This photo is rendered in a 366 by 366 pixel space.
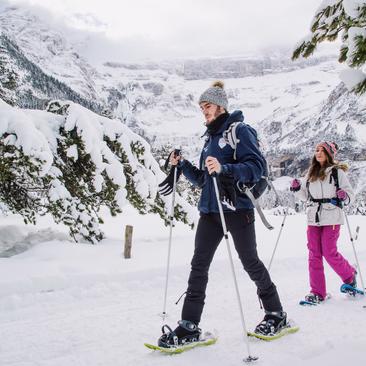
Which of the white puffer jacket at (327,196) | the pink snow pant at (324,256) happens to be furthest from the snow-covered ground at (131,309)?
the white puffer jacket at (327,196)

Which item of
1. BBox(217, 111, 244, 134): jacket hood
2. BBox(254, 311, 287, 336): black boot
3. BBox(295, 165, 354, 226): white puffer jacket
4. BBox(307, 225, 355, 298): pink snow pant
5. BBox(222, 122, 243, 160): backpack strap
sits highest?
BBox(217, 111, 244, 134): jacket hood

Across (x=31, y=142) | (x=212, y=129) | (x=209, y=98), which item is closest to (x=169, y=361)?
(x=212, y=129)

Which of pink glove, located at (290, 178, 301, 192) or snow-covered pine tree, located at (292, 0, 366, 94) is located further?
pink glove, located at (290, 178, 301, 192)

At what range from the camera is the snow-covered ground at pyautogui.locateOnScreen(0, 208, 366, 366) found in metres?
3.54

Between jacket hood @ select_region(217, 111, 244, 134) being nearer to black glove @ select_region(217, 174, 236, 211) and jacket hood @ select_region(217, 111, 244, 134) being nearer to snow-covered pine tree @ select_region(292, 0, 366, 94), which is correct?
black glove @ select_region(217, 174, 236, 211)

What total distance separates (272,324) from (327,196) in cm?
233

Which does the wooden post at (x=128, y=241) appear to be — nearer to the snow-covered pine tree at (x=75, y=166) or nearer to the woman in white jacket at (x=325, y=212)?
the snow-covered pine tree at (x=75, y=166)

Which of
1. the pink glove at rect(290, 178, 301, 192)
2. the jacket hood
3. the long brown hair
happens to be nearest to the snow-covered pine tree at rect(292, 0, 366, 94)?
the jacket hood

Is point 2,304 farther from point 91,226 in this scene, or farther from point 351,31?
point 351,31

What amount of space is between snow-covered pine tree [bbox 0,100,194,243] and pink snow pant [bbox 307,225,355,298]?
12.4 feet

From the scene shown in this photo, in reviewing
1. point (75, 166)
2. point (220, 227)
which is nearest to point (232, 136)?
point (220, 227)

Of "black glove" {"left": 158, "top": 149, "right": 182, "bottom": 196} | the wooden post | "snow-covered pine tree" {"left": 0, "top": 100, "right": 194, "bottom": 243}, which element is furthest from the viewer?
the wooden post

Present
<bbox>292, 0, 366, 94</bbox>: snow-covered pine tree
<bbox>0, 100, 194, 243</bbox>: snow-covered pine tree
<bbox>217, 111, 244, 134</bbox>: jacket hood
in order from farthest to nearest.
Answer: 1. <bbox>0, 100, 194, 243</bbox>: snow-covered pine tree
2. <bbox>217, 111, 244, 134</bbox>: jacket hood
3. <bbox>292, 0, 366, 94</bbox>: snow-covered pine tree

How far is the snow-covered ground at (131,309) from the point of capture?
3541 mm
